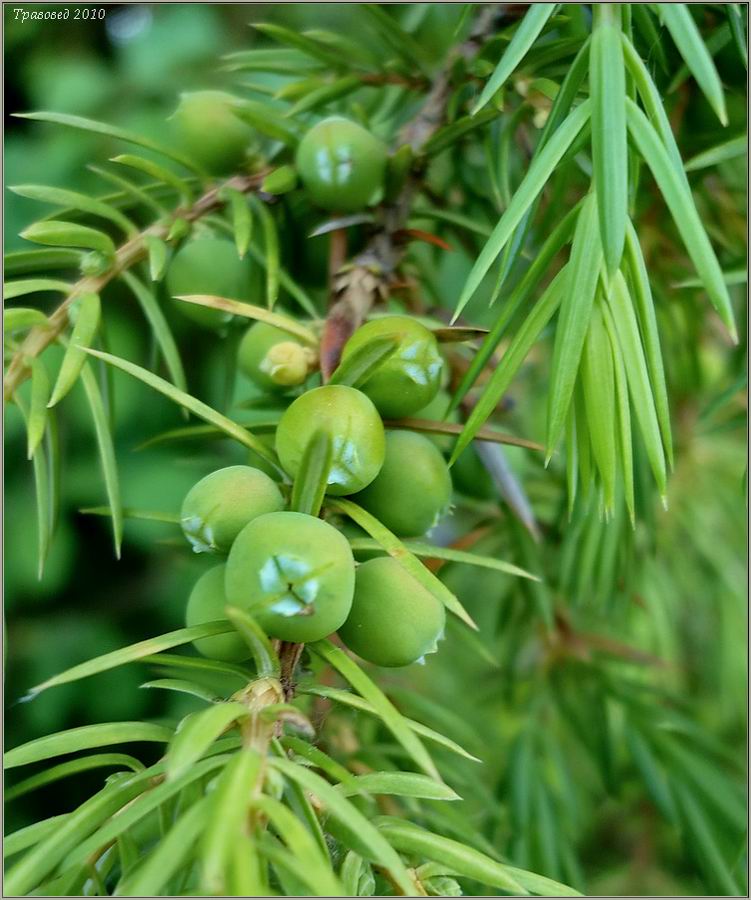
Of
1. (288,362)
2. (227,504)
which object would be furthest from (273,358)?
(227,504)

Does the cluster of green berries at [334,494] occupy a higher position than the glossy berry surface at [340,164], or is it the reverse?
the glossy berry surface at [340,164]

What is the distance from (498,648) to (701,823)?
0.39m

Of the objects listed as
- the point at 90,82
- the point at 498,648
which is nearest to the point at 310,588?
the point at 498,648

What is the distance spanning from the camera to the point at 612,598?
70 centimetres

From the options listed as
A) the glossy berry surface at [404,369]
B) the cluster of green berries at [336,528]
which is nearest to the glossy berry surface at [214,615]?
the cluster of green berries at [336,528]

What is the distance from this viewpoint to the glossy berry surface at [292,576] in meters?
0.32

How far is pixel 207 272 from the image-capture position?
0.49 meters

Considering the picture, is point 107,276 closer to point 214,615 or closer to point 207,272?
point 207,272

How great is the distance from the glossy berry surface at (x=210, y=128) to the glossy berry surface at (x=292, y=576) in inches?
11.4

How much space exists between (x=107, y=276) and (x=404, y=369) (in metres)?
0.19

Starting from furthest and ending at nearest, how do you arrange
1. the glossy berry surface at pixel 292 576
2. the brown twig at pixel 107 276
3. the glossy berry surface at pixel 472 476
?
the glossy berry surface at pixel 472 476, the brown twig at pixel 107 276, the glossy berry surface at pixel 292 576

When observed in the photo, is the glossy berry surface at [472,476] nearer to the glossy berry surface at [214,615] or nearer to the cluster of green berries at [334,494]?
the cluster of green berries at [334,494]

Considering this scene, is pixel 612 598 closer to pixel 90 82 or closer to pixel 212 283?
pixel 212 283

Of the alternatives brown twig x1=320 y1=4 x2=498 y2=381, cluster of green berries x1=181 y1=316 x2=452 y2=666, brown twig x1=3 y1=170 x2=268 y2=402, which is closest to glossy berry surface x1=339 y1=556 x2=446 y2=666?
cluster of green berries x1=181 y1=316 x2=452 y2=666
